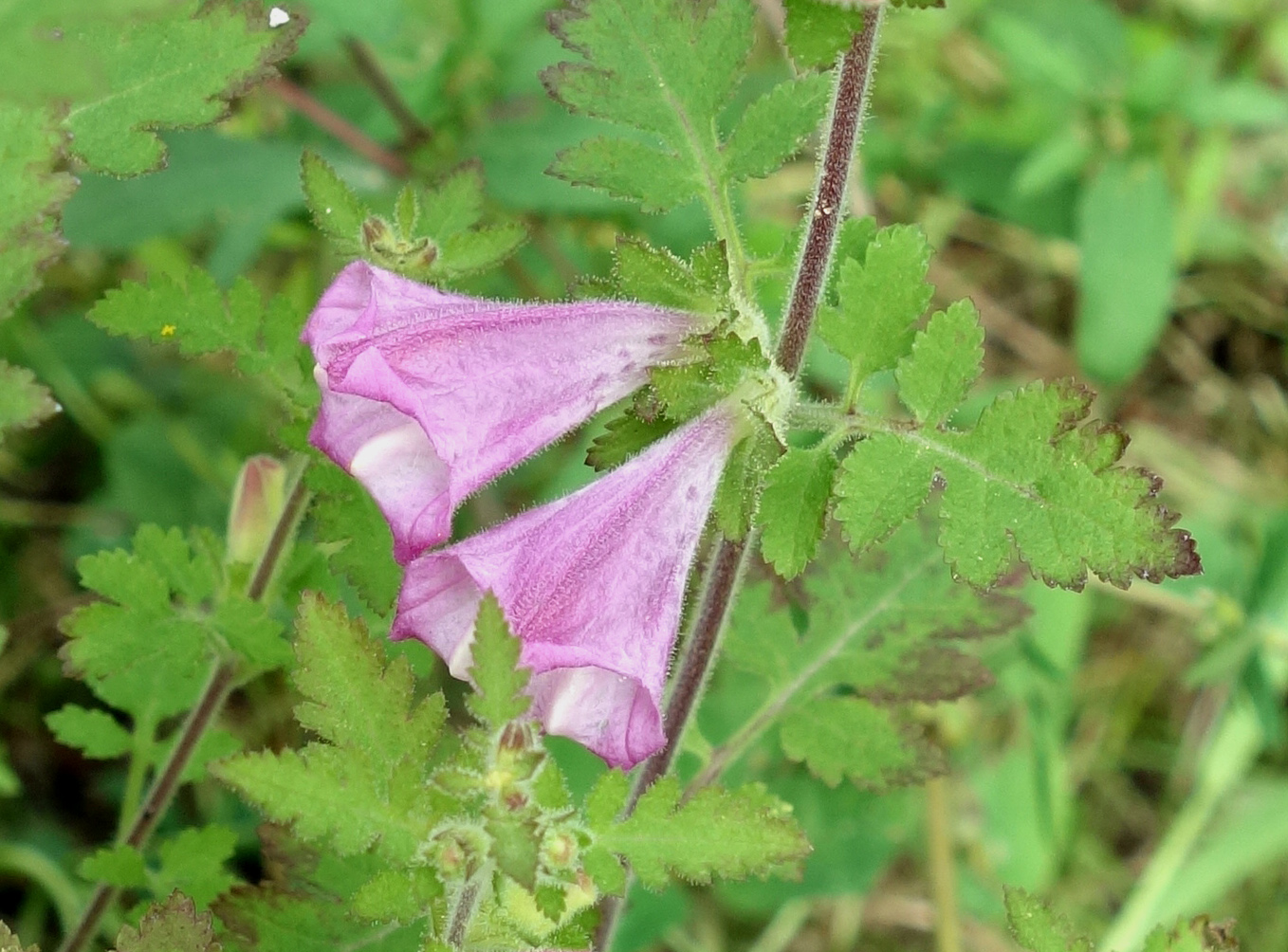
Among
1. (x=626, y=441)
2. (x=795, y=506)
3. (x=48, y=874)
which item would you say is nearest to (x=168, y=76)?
(x=626, y=441)

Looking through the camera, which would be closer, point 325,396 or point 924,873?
point 325,396

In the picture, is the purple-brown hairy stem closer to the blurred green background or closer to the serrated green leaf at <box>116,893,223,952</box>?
the serrated green leaf at <box>116,893,223,952</box>

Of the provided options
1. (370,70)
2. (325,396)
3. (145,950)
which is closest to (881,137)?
(370,70)

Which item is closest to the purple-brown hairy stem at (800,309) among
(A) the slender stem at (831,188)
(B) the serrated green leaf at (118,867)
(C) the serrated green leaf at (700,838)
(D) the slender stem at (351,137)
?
(A) the slender stem at (831,188)

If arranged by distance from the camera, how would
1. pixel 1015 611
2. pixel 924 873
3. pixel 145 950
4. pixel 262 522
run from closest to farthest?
1. pixel 145 950
2. pixel 262 522
3. pixel 1015 611
4. pixel 924 873

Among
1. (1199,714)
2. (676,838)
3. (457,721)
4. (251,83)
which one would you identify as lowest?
(1199,714)

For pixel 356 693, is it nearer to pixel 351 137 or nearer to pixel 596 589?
pixel 596 589

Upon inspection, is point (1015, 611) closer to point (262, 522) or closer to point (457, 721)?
point (262, 522)

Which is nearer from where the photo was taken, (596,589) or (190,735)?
(596,589)

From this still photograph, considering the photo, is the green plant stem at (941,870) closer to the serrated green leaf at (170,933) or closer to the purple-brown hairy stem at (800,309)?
the purple-brown hairy stem at (800,309)
